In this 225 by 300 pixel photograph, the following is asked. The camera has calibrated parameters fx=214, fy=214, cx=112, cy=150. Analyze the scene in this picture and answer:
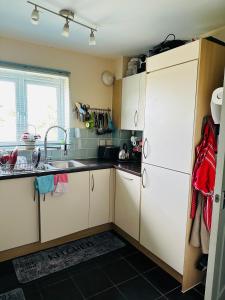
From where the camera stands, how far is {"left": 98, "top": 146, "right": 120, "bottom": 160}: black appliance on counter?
9.47 ft

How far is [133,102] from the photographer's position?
2.68 metres

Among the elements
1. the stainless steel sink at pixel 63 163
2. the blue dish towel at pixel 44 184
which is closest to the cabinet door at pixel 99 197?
the stainless steel sink at pixel 63 163

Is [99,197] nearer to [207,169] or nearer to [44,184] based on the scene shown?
[44,184]

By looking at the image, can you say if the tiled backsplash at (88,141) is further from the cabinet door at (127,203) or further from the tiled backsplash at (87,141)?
the cabinet door at (127,203)

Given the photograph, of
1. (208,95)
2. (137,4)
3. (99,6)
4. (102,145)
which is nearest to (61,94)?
(102,145)

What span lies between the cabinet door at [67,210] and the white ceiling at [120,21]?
4.83ft

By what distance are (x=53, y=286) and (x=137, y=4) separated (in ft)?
7.69

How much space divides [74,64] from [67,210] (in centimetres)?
179

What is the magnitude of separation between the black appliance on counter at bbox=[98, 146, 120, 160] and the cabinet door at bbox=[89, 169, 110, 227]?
40 centimetres

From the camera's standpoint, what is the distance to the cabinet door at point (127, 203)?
7.39ft

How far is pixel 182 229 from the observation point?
5.75 ft

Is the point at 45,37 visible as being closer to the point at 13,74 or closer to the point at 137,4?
the point at 13,74

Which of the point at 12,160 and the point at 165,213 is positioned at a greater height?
the point at 12,160

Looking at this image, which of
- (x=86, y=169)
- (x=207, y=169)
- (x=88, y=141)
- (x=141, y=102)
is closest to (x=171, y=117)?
(x=207, y=169)
